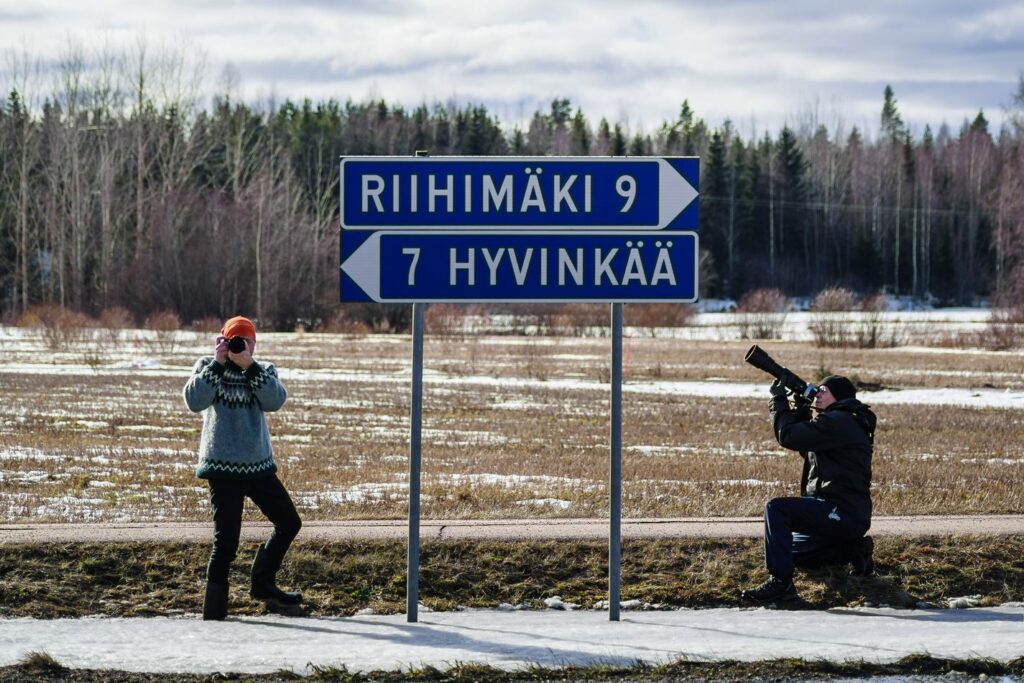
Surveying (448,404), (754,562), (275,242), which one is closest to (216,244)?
(275,242)

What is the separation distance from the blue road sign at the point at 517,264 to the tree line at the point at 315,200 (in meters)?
50.3

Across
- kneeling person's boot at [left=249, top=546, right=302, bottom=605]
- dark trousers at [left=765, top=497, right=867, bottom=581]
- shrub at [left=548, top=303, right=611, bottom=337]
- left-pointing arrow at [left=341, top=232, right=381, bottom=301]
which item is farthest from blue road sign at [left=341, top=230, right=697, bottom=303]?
shrub at [left=548, top=303, right=611, bottom=337]

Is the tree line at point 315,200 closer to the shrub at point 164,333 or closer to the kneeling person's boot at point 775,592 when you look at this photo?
the shrub at point 164,333

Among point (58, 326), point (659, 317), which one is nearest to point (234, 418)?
point (58, 326)

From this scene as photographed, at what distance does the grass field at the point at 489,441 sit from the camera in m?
11.8

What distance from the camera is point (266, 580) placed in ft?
26.5

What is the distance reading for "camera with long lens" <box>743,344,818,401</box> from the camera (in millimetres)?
8500

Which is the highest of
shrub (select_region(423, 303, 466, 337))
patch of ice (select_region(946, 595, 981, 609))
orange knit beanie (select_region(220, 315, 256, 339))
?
shrub (select_region(423, 303, 466, 337))

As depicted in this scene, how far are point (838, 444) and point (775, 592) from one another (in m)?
1.04

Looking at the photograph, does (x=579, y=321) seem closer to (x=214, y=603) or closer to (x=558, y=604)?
(x=558, y=604)

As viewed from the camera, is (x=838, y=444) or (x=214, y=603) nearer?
(x=214, y=603)

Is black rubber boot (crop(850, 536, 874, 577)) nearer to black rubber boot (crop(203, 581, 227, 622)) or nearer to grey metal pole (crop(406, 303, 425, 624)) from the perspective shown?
grey metal pole (crop(406, 303, 425, 624))

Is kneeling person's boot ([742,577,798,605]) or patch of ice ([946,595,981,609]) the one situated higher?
kneeling person's boot ([742,577,798,605])

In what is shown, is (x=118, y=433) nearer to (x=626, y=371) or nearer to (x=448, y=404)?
(x=448, y=404)
